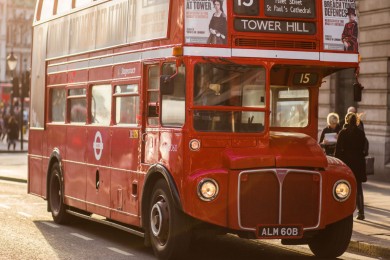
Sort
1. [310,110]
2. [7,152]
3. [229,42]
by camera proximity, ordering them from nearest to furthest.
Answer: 1. [229,42]
2. [310,110]
3. [7,152]

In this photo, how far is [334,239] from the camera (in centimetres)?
1214

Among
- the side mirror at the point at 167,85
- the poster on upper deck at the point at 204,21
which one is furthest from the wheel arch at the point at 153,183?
the poster on upper deck at the point at 204,21

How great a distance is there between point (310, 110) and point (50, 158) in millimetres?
5584

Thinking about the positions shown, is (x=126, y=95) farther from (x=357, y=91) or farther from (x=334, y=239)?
(x=334, y=239)

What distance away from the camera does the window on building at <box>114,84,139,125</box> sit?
13086mm

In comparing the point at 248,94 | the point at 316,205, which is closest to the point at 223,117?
the point at 248,94

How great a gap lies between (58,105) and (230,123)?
604cm

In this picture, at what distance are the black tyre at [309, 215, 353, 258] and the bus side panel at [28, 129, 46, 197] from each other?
6.38m

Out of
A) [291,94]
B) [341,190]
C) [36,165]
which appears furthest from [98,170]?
[341,190]

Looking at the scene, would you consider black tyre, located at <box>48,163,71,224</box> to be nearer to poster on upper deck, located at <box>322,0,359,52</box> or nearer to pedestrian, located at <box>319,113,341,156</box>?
pedestrian, located at <box>319,113,341,156</box>

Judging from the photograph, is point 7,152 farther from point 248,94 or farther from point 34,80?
point 248,94

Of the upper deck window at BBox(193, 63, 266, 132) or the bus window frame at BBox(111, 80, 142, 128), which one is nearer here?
the upper deck window at BBox(193, 63, 266, 132)

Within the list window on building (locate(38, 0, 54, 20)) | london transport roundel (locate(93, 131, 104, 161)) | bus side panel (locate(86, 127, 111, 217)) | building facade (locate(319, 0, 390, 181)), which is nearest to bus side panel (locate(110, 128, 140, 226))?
bus side panel (locate(86, 127, 111, 217))

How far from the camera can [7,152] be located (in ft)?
159
